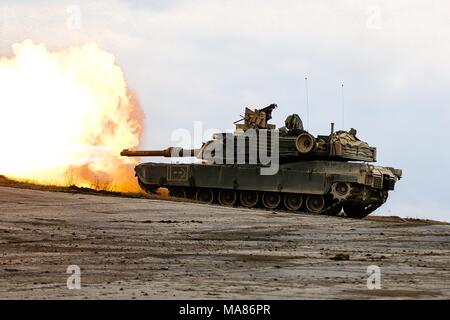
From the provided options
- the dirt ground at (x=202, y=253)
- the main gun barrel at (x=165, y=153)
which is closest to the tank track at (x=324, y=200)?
the main gun barrel at (x=165, y=153)

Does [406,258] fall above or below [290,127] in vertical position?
below

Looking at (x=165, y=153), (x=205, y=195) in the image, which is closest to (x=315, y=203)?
(x=205, y=195)

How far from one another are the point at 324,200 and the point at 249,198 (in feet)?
10.7

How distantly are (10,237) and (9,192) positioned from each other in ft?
41.1

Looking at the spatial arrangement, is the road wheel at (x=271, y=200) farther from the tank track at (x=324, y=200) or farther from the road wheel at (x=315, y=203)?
the road wheel at (x=315, y=203)

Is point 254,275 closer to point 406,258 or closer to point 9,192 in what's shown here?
point 406,258

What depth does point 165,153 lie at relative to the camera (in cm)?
4400

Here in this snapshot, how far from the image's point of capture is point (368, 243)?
940 inches

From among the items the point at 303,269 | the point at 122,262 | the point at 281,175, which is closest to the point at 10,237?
the point at 122,262

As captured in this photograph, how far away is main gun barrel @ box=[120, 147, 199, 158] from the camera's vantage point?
43291 millimetres

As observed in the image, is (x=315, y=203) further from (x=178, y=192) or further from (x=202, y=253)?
(x=202, y=253)
